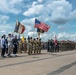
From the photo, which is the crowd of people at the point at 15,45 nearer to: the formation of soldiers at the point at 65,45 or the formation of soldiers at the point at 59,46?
the formation of soldiers at the point at 59,46

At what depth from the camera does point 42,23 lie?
3597 cm

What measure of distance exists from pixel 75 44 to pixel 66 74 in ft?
166

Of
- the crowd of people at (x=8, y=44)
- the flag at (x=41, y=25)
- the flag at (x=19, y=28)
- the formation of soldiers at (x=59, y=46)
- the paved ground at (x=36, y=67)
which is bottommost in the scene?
the paved ground at (x=36, y=67)

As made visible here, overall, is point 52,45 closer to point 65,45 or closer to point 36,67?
point 65,45

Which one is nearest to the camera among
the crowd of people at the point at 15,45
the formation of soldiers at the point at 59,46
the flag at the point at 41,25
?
the crowd of people at the point at 15,45

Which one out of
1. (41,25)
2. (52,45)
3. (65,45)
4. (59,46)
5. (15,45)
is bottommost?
(15,45)

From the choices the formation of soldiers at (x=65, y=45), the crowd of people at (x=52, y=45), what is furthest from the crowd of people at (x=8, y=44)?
the formation of soldiers at (x=65, y=45)

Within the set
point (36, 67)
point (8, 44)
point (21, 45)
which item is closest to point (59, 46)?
point (21, 45)

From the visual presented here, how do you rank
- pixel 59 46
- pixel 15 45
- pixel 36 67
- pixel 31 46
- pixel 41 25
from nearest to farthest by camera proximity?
pixel 36 67
pixel 15 45
pixel 31 46
pixel 41 25
pixel 59 46

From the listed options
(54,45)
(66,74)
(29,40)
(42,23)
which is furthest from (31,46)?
(66,74)

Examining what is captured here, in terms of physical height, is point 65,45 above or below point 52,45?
above

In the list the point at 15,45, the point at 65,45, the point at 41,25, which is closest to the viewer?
the point at 15,45

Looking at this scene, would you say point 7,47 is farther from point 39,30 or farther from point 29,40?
point 39,30

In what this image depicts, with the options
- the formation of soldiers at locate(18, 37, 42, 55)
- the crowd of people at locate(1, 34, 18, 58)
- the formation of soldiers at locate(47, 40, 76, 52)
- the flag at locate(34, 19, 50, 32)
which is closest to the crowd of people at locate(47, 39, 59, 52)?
the formation of soldiers at locate(47, 40, 76, 52)
